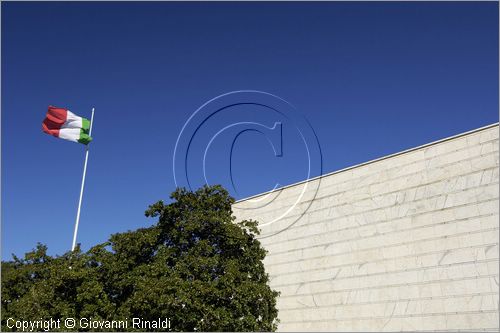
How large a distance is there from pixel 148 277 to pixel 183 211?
352 centimetres

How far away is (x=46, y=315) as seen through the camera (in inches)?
777

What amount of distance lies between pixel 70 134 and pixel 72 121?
0.91m

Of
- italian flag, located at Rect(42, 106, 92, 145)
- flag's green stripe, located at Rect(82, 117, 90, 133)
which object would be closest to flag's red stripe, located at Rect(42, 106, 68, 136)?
italian flag, located at Rect(42, 106, 92, 145)

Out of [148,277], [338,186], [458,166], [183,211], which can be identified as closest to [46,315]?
[148,277]

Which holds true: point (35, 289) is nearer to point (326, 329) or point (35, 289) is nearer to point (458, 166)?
point (326, 329)

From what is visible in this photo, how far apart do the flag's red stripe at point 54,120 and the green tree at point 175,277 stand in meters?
10.9

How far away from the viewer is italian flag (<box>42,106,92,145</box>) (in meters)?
30.1

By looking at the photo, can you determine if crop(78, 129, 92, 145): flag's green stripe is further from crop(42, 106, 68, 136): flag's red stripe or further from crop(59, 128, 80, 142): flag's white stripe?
crop(42, 106, 68, 136): flag's red stripe

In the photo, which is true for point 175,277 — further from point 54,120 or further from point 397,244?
point 54,120

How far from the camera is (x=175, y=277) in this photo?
62.6ft

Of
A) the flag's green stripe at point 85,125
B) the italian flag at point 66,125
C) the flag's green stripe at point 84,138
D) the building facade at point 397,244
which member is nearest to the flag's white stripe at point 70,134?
the italian flag at point 66,125

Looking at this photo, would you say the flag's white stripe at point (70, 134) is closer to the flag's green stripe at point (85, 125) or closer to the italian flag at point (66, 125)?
the italian flag at point (66, 125)

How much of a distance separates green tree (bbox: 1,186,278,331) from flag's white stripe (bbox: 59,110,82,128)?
11.5m

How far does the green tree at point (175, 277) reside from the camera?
18.8m
